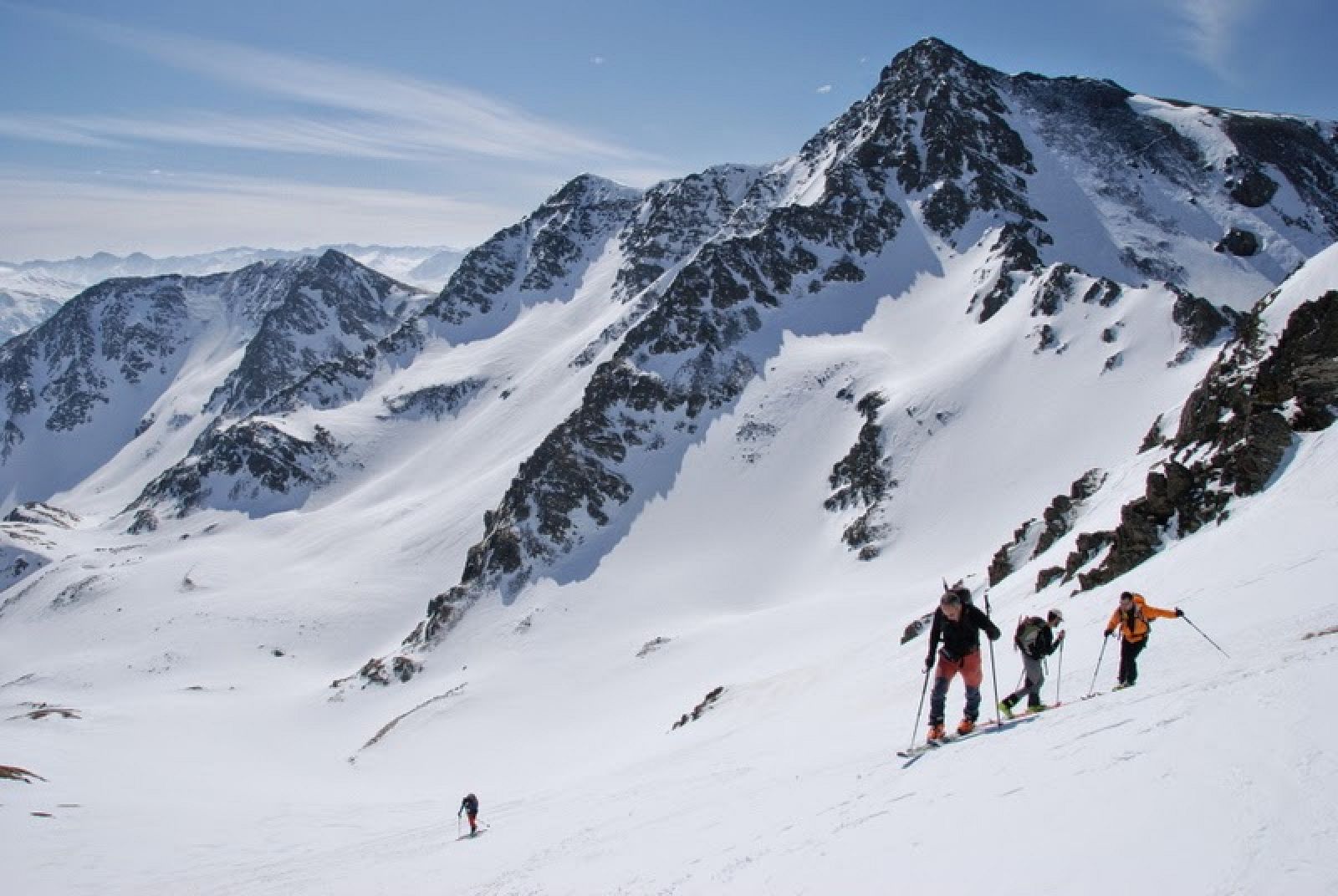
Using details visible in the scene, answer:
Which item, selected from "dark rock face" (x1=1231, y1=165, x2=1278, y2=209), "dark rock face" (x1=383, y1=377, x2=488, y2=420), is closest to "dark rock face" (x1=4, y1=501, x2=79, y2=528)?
"dark rock face" (x1=383, y1=377, x2=488, y2=420)

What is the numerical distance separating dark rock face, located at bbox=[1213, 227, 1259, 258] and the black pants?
12517 centimetres

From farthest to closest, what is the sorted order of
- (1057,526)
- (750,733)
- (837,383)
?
(837,383)
(1057,526)
(750,733)

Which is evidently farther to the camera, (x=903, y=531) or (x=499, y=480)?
(x=499, y=480)

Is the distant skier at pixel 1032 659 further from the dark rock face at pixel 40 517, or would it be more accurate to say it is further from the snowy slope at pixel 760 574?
the dark rock face at pixel 40 517

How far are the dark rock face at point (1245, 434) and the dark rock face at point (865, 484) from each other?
47610 mm

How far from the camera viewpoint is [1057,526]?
1529 inches

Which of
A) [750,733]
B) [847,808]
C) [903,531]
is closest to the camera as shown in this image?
[847,808]

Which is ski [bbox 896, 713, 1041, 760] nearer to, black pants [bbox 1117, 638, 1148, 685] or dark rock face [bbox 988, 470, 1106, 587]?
black pants [bbox 1117, 638, 1148, 685]

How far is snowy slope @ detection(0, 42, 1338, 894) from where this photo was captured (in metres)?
10.0

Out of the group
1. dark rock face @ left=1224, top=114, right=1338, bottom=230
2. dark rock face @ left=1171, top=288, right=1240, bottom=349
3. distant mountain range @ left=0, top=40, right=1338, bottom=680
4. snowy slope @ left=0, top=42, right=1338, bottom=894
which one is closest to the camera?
snowy slope @ left=0, top=42, right=1338, bottom=894

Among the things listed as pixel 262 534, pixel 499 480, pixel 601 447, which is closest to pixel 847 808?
pixel 601 447

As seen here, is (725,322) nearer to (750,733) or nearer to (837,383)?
(837,383)

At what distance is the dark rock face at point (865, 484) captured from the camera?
7669 cm

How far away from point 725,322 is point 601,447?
30129 millimetres
